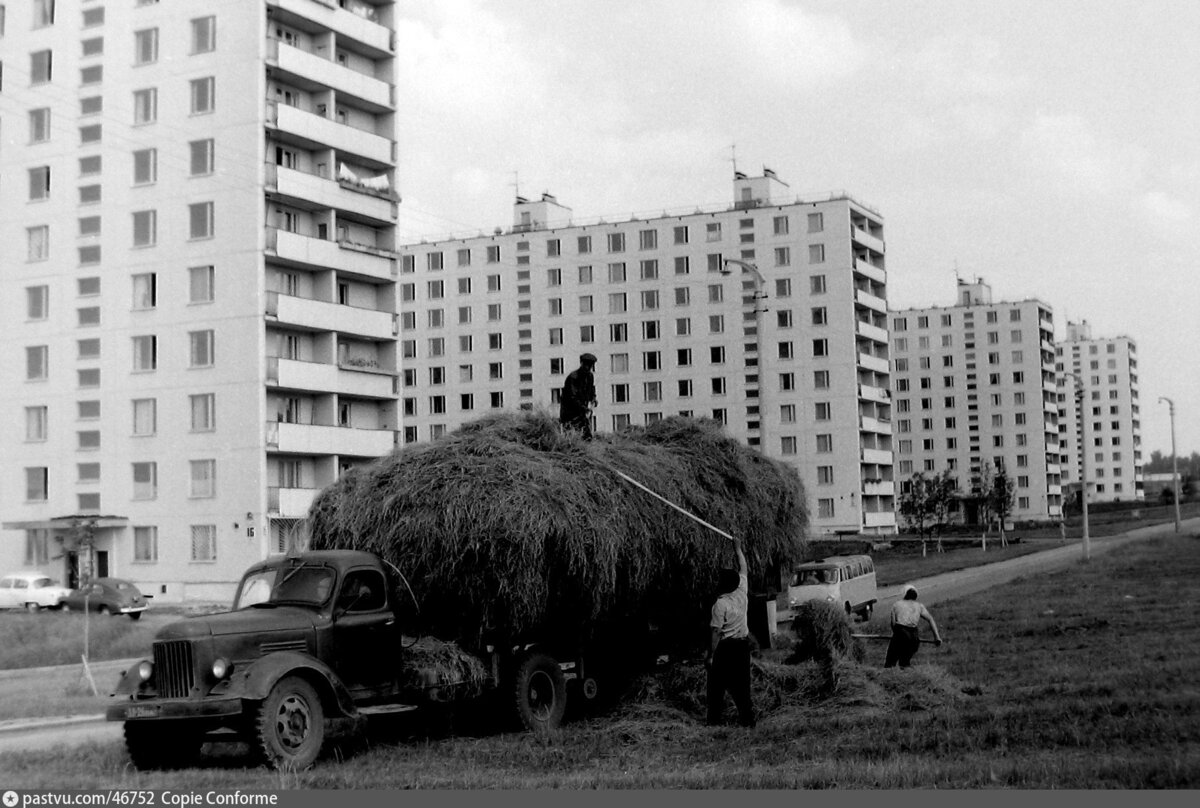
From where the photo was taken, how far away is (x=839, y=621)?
1912cm

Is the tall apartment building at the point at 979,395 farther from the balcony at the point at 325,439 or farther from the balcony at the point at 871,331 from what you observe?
the balcony at the point at 325,439

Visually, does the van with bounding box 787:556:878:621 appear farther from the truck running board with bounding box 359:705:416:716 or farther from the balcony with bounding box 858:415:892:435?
the balcony with bounding box 858:415:892:435

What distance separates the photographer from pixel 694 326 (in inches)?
3856

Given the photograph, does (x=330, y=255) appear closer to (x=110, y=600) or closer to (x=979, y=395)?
(x=110, y=600)

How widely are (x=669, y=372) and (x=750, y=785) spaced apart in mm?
87993

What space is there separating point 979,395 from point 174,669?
13379 centimetres

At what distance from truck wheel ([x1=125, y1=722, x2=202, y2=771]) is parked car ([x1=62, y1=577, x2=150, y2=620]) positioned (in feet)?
116

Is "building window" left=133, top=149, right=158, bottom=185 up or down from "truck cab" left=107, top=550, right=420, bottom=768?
up

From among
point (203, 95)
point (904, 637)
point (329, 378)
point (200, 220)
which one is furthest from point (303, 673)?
point (203, 95)

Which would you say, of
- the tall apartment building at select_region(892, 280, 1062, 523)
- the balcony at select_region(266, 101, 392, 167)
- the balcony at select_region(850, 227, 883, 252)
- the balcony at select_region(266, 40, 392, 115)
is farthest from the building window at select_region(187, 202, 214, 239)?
the tall apartment building at select_region(892, 280, 1062, 523)

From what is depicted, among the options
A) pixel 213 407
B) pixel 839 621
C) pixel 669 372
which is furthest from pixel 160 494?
pixel 669 372

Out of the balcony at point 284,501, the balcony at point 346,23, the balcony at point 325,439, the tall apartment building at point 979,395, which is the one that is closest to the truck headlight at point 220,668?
the balcony at point 325,439

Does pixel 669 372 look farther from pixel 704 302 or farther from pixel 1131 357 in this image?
pixel 1131 357

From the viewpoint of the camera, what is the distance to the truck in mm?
12719
